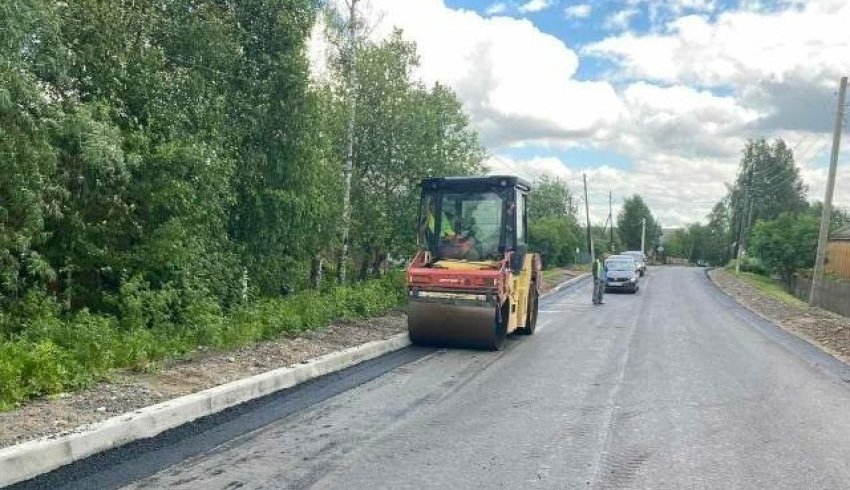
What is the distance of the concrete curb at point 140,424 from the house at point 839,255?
4798 cm

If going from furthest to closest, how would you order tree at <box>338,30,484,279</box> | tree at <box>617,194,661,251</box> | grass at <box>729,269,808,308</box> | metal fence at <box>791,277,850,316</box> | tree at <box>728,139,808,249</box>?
tree at <box>617,194,661,251</box>, tree at <box>728,139,808,249</box>, grass at <box>729,269,808,308</box>, metal fence at <box>791,277,850,316</box>, tree at <box>338,30,484,279</box>

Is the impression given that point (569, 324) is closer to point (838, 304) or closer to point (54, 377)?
point (54, 377)

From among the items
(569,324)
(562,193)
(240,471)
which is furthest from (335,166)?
(562,193)

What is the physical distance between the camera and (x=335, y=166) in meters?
17.5

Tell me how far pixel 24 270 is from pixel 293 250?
6.09 meters

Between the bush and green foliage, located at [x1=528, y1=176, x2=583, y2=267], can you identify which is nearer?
green foliage, located at [x1=528, y1=176, x2=583, y2=267]

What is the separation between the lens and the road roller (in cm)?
1214

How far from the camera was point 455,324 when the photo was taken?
12219 millimetres

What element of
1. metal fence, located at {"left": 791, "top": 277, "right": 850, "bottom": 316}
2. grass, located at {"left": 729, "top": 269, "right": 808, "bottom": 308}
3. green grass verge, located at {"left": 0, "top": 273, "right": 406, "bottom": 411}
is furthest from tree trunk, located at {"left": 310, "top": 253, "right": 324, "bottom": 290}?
metal fence, located at {"left": 791, "top": 277, "right": 850, "bottom": 316}

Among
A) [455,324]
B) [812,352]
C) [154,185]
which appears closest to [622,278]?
[812,352]

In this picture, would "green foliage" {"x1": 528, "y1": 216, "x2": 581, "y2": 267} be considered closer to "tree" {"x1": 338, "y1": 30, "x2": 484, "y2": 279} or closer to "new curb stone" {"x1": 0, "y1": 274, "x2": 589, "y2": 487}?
"tree" {"x1": 338, "y1": 30, "x2": 484, "y2": 279}

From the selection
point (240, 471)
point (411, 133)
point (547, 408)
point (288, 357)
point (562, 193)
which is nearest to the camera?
point (240, 471)

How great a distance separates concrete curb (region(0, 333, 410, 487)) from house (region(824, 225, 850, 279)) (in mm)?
47977

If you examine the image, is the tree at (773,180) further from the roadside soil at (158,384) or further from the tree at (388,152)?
the roadside soil at (158,384)
